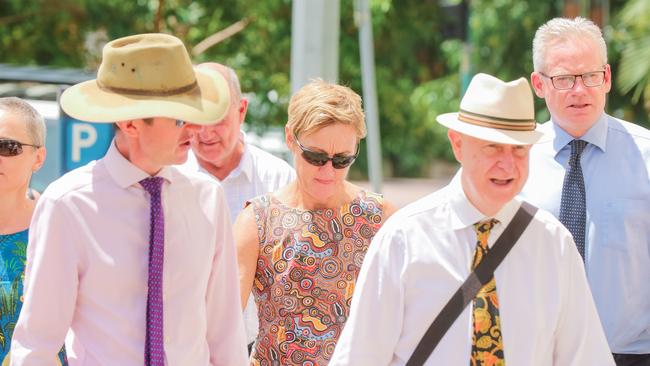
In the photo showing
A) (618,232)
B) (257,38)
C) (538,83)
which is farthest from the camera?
(257,38)

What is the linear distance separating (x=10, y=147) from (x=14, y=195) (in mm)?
178

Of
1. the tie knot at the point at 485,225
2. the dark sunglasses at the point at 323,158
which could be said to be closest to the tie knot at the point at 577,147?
the dark sunglasses at the point at 323,158

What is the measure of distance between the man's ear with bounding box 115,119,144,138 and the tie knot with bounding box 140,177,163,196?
0.14m

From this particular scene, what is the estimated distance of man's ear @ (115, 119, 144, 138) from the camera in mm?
3670

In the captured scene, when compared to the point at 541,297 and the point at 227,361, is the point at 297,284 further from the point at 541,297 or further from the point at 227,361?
the point at 541,297

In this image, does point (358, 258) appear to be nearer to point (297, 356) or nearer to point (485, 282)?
point (297, 356)

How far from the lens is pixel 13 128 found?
459 cm

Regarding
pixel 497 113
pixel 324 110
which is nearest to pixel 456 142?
pixel 497 113

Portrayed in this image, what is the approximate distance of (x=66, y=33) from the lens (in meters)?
14.4

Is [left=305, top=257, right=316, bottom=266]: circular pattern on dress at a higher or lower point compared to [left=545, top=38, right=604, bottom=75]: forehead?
lower

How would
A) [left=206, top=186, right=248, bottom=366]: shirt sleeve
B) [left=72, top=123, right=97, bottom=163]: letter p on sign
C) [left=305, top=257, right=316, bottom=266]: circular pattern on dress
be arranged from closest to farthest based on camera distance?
[left=206, top=186, right=248, bottom=366]: shirt sleeve
[left=305, top=257, right=316, bottom=266]: circular pattern on dress
[left=72, top=123, right=97, bottom=163]: letter p on sign

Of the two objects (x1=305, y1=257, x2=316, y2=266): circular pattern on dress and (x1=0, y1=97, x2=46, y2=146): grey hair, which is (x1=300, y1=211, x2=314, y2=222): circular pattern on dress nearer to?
(x1=305, y1=257, x2=316, y2=266): circular pattern on dress

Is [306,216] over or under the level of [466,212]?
under

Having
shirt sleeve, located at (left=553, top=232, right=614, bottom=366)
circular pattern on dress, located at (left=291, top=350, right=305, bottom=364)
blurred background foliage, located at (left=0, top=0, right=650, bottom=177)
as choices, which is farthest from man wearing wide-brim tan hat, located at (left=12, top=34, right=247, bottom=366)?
blurred background foliage, located at (left=0, top=0, right=650, bottom=177)
